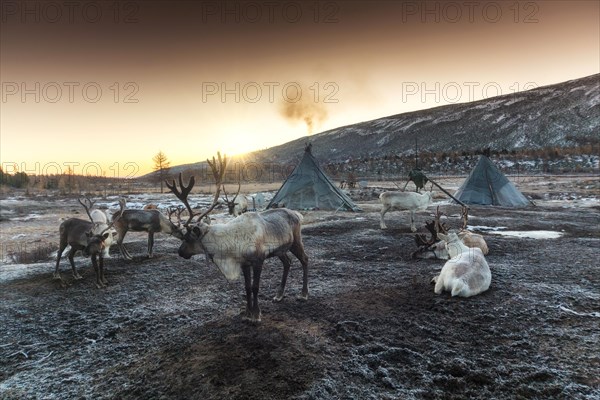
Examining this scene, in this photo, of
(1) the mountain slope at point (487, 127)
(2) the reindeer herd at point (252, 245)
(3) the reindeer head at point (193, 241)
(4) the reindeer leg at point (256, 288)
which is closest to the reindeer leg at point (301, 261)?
(2) the reindeer herd at point (252, 245)

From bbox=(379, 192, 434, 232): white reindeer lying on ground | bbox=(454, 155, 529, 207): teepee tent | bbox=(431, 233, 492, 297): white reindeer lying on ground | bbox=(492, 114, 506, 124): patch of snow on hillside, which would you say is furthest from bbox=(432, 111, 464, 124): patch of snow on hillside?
bbox=(431, 233, 492, 297): white reindeer lying on ground

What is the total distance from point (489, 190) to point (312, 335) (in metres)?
18.4

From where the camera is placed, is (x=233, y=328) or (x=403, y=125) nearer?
(x=233, y=328)

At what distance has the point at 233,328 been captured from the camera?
519 cm

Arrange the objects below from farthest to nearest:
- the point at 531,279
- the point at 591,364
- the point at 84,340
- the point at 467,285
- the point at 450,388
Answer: the point at 531,279, the point at 467,285, the point at 84,340, the point at 591,364, the point at 450,388

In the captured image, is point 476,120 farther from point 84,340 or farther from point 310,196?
point 84,340

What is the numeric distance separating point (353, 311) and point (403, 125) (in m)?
125

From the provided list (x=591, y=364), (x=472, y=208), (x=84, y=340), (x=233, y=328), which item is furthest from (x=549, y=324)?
(x=472, y=208)

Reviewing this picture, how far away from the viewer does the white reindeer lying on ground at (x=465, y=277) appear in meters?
6.16

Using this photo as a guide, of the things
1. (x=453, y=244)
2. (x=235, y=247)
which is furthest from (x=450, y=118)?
(x=235, y=247)

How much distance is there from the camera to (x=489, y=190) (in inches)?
776

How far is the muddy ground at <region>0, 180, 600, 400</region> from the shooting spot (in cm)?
382

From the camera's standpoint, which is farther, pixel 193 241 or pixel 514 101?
pixel 514 101

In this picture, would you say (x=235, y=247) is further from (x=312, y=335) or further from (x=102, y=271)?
(x=102, y=271)
